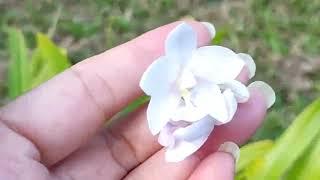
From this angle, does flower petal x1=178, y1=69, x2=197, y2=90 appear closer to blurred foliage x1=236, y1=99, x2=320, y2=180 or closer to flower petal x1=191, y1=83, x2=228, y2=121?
flower petal x1=191, y1=83, x2=228, y2=121

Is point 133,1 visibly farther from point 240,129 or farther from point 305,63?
point 240,129

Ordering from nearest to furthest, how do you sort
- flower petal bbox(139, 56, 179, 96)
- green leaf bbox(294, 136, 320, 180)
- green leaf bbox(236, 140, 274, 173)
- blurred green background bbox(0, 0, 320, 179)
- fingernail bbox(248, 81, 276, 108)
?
flower petal bbox(139, 56, 179, 96)
fingernail bbox(248, 81, 276, 108)
green leaf bbox(294, 136, 320, 180)
green leaf bbox(236, 140, 274, 173)
blurred green background bbox(0, 0, 320, 179)

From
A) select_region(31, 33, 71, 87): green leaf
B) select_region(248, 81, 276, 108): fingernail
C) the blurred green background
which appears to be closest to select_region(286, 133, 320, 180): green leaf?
select_region(248, 81, 276, 108): fingernail

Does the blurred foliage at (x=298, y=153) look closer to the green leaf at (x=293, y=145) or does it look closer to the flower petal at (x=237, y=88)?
the green leaf at (x=293, y=145)

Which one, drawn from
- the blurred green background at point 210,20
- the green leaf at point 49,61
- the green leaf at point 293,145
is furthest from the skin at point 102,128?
the blurred green background at point 210,20

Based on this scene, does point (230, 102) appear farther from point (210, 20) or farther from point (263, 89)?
point (210, 20)

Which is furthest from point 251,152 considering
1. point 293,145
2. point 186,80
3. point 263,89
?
point 186,80

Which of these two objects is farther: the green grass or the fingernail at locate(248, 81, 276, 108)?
the green grass
